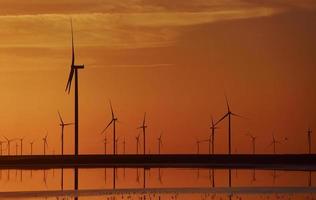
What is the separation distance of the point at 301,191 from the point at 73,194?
13488 mm

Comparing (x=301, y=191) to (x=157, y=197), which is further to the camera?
(x=301, y=191)

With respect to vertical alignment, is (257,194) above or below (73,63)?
below

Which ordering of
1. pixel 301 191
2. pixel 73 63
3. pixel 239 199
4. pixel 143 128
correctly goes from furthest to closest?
pixel 143 128
pixel 73 63
pixel 301 191
pixel 239 199

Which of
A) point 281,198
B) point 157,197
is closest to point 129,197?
point 157,197

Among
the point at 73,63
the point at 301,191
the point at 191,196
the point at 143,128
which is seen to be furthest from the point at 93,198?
the point at 143,128

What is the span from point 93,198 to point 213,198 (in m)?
6.60

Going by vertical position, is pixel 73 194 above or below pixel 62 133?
below

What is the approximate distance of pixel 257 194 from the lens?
51406mm

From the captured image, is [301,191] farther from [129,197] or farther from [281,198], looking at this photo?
[129,197]

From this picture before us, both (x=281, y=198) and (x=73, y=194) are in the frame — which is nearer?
(x=281, y=198)

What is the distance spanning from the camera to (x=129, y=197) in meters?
49.4

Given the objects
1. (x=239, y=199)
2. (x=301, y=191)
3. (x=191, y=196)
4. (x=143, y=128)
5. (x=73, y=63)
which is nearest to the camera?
(x=239, y=199)

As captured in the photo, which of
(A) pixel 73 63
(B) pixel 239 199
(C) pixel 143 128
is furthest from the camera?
(C) pixel 143 128

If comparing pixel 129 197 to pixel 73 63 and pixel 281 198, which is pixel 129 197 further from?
pixel 73 63
